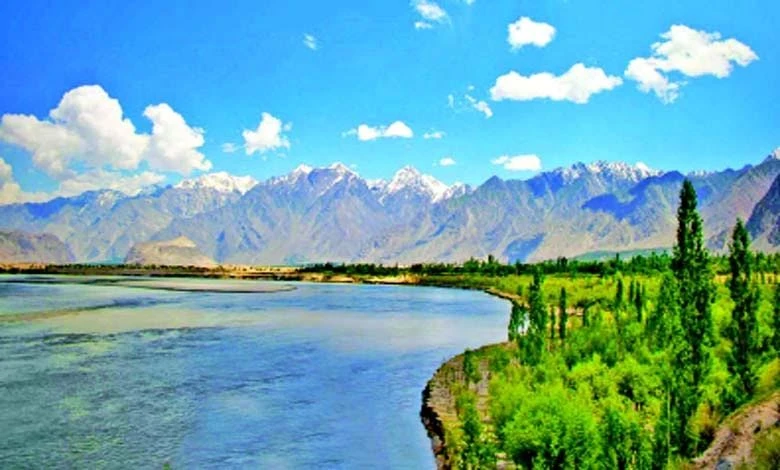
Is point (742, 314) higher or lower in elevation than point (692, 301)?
lower

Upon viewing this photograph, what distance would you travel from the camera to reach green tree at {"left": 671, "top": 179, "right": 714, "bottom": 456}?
3133cm

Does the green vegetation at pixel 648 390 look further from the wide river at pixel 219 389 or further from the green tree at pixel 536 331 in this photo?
the wide river at pixel 219 389

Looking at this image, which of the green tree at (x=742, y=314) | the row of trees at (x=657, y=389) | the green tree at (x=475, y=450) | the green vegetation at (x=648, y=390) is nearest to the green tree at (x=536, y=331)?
the green vegetation at (x=648, y=390)

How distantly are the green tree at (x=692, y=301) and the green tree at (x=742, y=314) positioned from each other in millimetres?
4132

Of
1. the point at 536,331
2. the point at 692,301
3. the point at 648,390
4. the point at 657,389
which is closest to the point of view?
the point at 692,301

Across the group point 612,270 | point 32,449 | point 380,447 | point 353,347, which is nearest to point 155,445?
point 32,449

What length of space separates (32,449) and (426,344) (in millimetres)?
48673

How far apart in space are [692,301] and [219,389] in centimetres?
3487

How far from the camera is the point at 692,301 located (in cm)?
3212

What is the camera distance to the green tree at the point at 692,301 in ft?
103

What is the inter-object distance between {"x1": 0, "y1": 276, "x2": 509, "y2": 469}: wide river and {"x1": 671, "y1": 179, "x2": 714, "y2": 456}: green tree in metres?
13.0

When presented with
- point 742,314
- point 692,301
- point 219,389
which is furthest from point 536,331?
point 219,389

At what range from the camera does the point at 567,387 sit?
38625 millimetres

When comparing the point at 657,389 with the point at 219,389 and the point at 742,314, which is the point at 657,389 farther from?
the point at 219,389
